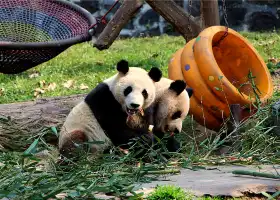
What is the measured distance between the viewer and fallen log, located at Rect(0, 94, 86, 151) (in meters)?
5.92

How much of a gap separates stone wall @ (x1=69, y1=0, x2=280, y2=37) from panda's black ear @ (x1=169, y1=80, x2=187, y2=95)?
22.4 feet

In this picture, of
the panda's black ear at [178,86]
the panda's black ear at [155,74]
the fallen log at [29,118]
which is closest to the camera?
the panda's black ear at [155,74]

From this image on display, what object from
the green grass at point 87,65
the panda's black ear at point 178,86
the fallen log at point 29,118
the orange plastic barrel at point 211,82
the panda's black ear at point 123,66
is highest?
the panda's black ear at point 123,66

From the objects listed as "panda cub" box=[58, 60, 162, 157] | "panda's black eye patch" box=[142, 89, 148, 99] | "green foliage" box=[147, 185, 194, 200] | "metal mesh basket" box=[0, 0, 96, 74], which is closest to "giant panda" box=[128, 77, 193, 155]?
"panda cub" box=[58, 60, 162, 157]

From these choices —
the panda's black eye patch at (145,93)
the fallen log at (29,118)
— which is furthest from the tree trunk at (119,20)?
the panda's black eye patch at (145,93)

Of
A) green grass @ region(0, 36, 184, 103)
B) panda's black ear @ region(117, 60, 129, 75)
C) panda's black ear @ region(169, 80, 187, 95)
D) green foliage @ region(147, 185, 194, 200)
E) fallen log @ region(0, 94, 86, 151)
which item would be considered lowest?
green grass @ region(0, 36, 184, 103)

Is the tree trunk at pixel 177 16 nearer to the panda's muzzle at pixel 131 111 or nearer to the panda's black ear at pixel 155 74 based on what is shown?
the panda's black ear at pixel 155 74

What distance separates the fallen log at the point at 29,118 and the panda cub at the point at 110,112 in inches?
17.8

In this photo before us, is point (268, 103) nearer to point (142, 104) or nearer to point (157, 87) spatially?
point (157, 87)

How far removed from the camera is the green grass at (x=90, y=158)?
12.1 ft

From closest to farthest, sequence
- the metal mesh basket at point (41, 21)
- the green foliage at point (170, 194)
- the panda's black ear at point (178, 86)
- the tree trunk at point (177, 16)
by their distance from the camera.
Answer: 1. the green foliage at point (170, 194)
2. the panda's black ear at point (178, 86)
3. the metal mesh basket at point (41, 21)
4. the tree trunk at point (177, 16)

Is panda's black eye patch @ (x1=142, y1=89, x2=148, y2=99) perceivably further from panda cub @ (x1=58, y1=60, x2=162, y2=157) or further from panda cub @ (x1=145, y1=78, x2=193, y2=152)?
panda cub @ (x1=145, y1=78, x2=193, y2=152)

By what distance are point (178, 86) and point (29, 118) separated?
156cm

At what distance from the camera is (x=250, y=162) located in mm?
4930
